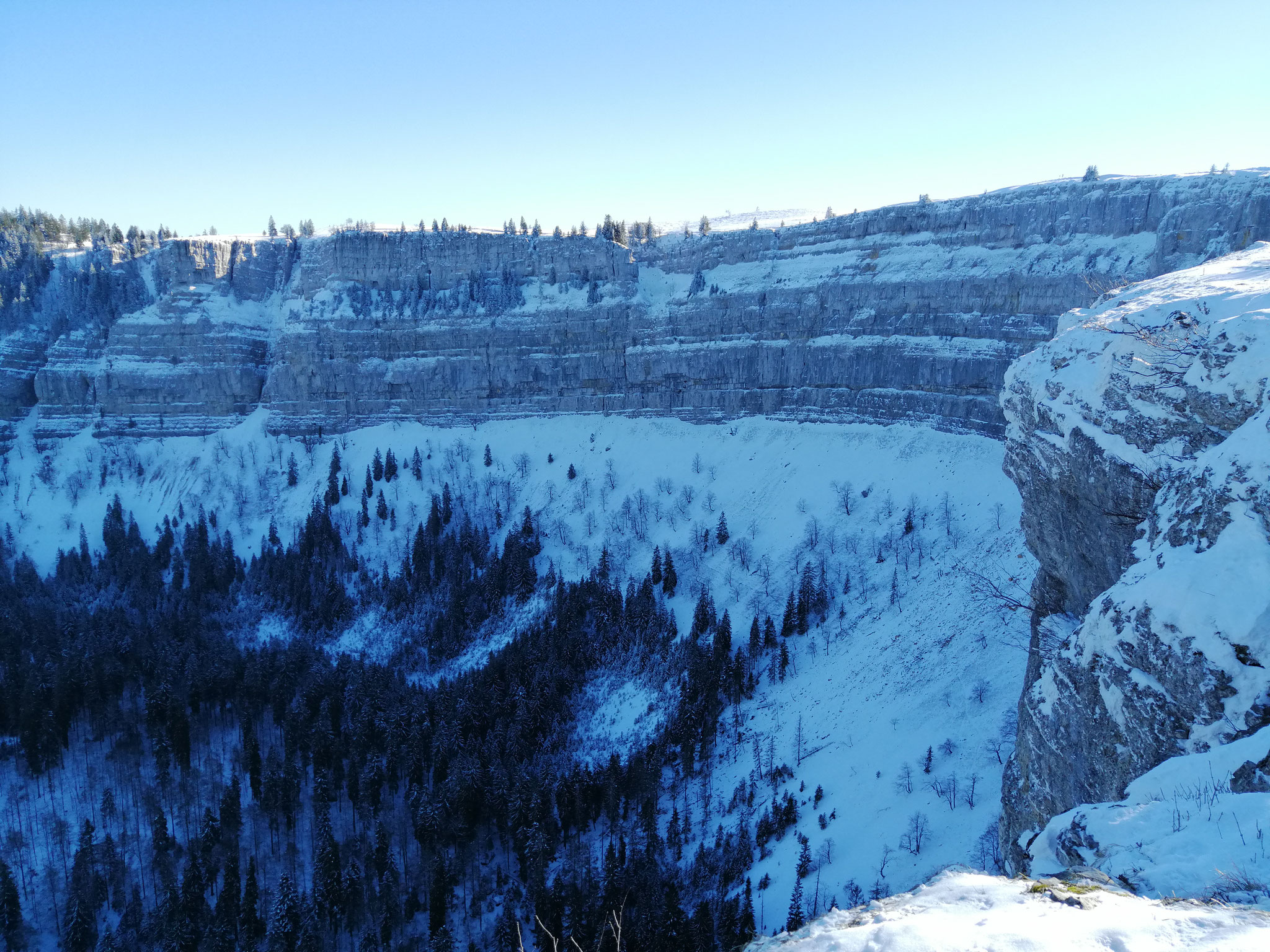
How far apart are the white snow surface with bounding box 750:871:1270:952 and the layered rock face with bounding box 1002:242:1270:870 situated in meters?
4.24

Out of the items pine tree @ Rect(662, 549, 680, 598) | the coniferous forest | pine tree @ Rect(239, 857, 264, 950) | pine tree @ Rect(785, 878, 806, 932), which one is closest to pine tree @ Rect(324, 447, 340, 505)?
the coniferous forest

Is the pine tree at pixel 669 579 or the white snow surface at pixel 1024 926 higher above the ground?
the white snow surface at pixel 1024 926

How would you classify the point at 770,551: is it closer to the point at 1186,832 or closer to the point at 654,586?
the point at 654,586

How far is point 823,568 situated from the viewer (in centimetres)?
5553

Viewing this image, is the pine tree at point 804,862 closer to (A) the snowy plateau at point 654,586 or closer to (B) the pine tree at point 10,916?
(A) the snowy plateau at point 654,586

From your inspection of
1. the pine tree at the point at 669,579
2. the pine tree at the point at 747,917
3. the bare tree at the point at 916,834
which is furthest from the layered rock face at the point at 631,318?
the pine tree at the point at 747,917

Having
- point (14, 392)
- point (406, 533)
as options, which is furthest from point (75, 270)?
point (406, 533)

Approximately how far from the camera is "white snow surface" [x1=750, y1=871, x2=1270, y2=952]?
22.5 feet

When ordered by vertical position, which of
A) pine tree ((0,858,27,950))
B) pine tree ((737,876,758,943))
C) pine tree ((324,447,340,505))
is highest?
pine tree ((324,447,340,505))

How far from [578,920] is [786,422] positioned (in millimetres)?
49167

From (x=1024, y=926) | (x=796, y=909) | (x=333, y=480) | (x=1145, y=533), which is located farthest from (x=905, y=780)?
(x=333, y=480)

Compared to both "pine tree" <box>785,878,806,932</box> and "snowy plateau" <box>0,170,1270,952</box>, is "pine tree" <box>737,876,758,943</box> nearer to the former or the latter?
"snowy plateau" <box>0,170,1270,952</box>

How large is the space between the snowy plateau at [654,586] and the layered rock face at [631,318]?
430mm

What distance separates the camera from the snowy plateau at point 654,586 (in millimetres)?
12312
